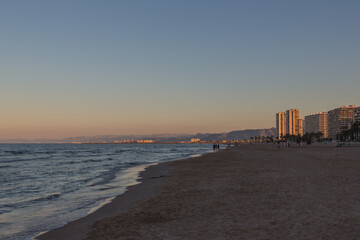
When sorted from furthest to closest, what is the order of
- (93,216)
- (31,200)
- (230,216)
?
1. (31,200)
2. (93,216)
3. (230,216)

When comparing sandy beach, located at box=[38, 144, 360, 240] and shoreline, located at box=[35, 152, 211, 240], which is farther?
shoreline, located at box=[35, 152, 211, 240]

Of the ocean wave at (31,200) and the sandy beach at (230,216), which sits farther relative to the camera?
the ocean wave at (31,200)

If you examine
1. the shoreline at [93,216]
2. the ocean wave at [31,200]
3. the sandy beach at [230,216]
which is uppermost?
the sandy beach at [230,216]

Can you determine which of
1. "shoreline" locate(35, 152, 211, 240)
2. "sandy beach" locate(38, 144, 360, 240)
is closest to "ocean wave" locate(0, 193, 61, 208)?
"shoreline" locate(35, 152, 211, 240)

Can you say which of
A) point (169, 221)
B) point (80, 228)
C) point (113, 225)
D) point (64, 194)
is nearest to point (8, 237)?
point (80, 228)

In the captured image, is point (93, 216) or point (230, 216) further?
point (93, 216)

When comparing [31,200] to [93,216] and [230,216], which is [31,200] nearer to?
[93,216]

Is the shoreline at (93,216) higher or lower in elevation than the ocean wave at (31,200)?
higher

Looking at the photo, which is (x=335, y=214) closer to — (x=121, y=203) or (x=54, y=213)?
(x=121, y=203)

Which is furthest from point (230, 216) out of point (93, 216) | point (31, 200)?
point (31, 200)

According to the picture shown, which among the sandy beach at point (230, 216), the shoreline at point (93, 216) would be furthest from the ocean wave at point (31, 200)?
the sandy beach at point (230, 216)

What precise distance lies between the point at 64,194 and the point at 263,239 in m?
11.8

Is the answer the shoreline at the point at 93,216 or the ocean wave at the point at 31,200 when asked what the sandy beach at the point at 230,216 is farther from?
the ocean wave at the point at 31,200

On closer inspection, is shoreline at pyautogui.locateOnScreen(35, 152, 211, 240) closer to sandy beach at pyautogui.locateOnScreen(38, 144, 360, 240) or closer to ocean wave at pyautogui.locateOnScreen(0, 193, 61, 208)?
sandy beach at pyautogui.locateOnScreen(38, 144, 360, 240)
